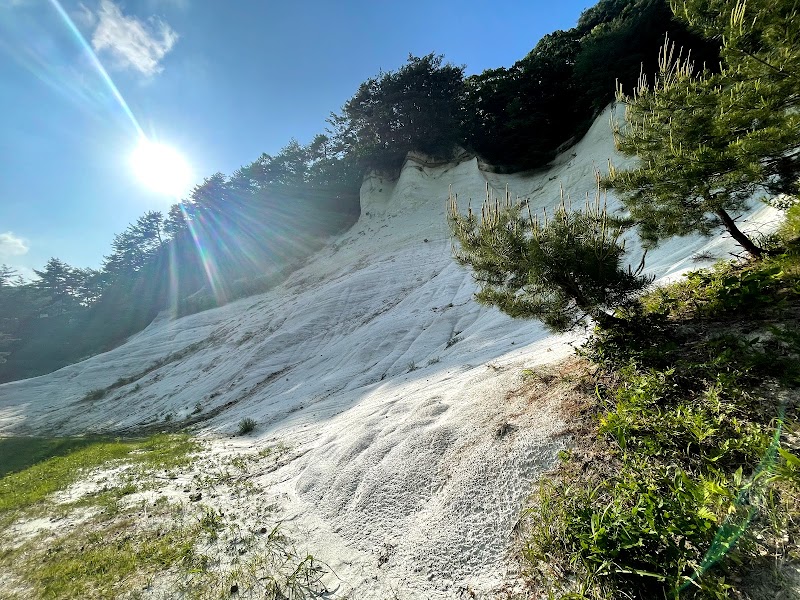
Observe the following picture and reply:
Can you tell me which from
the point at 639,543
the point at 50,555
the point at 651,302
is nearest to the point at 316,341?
the point at 50,555

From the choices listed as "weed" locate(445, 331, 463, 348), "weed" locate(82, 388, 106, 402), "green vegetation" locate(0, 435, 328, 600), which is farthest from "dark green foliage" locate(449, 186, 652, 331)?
"weed" locate(82, 388, 106, 402)

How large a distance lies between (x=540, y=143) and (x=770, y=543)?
3220 cm

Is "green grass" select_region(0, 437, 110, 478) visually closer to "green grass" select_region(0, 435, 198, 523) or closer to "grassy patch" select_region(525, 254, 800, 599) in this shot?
"green grass" select_region(0, 435, 198, 523)

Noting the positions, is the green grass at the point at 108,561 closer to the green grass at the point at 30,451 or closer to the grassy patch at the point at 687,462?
the grassy patch at the point at 687,462

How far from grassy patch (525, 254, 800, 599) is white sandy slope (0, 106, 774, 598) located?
507mm

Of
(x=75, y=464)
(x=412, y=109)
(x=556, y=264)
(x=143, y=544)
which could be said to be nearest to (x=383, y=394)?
(x=143, y=544)

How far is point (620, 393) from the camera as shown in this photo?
3689 mm

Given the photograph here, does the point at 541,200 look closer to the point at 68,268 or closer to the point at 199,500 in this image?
the point at 199,500

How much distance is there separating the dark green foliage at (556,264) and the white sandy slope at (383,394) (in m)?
1.34

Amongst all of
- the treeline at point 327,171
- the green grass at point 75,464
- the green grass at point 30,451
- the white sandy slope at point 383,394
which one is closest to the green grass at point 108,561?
the white sandy slope at point 383,394

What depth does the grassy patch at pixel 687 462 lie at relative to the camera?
6.75 ft

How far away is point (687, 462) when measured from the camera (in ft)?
9.05

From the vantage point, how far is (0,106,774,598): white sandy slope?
3318 millimetres

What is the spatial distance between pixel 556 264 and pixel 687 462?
7.29 feet
